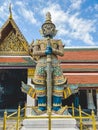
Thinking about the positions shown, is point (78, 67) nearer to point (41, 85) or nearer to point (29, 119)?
point (41, 85)

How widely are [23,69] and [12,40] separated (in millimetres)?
1563

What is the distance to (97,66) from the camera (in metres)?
11.2

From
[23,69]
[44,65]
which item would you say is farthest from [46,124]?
[23,69]

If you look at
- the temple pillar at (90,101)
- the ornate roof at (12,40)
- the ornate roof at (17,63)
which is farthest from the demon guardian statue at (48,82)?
the temple pillar at (90,101)

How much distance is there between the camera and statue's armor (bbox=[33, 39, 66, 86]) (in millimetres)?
6254

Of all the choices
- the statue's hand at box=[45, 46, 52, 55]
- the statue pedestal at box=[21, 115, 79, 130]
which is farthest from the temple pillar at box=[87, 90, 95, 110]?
the statue's hand at box=[45, 46, 52, 55]

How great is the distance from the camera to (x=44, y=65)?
6367 mm

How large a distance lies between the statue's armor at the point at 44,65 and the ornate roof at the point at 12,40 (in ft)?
11.6

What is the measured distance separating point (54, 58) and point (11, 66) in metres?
3.47

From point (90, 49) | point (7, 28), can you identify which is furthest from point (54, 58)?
point (90, 49)

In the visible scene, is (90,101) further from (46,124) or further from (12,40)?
(46,124)

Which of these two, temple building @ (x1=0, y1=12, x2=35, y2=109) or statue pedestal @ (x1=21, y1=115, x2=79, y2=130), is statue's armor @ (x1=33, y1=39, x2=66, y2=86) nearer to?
statue pedestal @ (x1=21, y1=115, x2=79, y2=130)

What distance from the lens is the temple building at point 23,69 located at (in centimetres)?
953

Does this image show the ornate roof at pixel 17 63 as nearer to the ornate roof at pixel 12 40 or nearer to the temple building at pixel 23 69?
the temple building at pixel 23 69
